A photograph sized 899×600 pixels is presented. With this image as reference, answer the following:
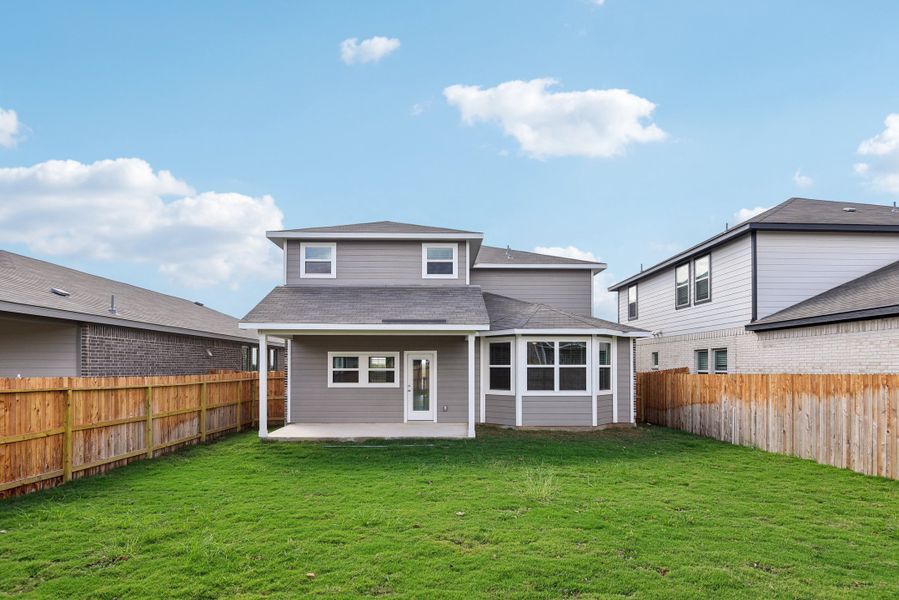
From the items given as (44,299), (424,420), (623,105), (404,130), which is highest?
(623,105)

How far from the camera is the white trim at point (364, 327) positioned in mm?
12719

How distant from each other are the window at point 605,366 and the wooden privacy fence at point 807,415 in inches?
83.6

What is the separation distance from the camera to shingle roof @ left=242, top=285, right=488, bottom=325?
13.2 metres

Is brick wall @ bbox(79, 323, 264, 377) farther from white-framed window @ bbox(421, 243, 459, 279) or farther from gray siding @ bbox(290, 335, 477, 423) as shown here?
white-framed window @ bbox(421, 243, 459, 279)

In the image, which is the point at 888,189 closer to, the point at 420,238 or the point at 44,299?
the point at 420,238

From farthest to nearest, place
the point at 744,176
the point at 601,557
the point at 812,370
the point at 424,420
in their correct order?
the point at 744,176
the point at 424,420
the point at 812,370
the point at 601,557

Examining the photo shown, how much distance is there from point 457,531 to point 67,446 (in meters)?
6.34

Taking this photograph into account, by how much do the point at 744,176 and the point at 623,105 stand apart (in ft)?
15.4

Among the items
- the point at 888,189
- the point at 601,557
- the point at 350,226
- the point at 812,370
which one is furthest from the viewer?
the point at 888,189

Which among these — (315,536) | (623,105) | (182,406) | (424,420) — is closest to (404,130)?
(623,105)

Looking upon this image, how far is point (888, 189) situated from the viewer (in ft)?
65.8

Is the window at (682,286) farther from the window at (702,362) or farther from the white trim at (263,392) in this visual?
the white trim at (263,392)

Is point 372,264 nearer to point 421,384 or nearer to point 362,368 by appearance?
point 362,368

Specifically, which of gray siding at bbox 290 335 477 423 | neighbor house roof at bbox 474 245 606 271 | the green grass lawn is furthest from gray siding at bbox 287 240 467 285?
the green grass lawn
